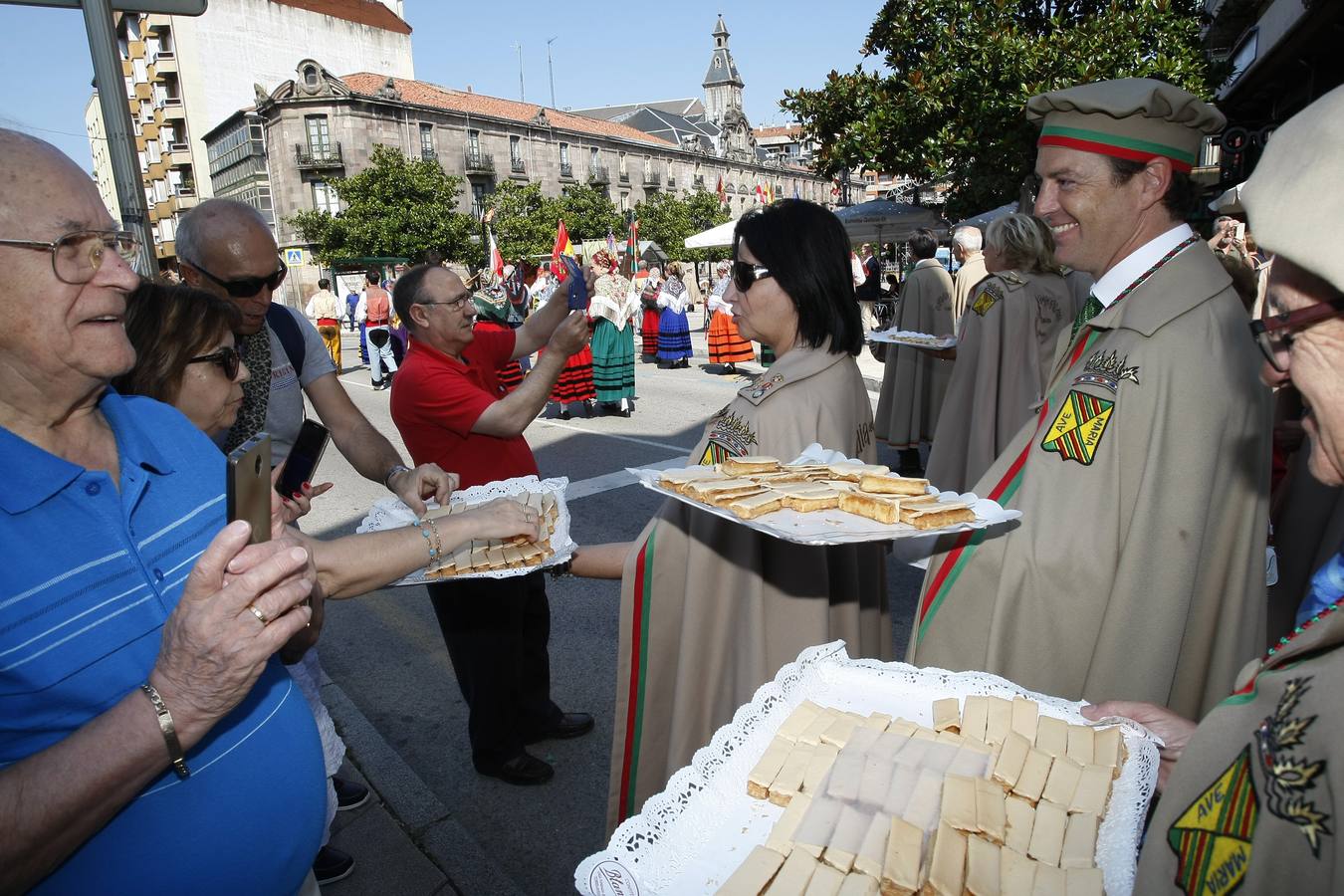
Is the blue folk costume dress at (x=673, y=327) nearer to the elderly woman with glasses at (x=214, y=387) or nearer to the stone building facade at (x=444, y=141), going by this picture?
the elderly woman with glasses at (x=214, y=387)

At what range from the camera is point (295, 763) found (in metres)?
1.63

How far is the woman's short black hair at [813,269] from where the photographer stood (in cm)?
252

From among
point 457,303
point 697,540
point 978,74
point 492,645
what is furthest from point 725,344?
point 697,540

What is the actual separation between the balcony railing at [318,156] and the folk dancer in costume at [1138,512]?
5204 centimetres

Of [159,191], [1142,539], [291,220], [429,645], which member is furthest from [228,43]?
[1142,539]

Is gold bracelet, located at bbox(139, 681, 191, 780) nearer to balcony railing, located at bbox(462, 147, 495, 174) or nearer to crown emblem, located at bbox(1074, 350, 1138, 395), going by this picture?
crown emblem, located at bbox(1074, 350, 1138, 395)

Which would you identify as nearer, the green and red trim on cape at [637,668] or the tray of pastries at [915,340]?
the green and red trim on cape at [637,668]

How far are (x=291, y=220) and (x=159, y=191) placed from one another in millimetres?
24477

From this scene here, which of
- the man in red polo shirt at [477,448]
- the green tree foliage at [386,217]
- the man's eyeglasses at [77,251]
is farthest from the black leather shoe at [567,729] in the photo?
the green tree foliage at [386,217]

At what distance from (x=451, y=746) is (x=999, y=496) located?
2.92 m

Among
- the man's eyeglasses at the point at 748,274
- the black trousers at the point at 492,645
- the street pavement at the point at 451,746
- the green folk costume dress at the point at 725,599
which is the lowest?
the street pavement at the point at 451,746

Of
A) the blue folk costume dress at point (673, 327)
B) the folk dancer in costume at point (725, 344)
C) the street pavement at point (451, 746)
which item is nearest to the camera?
the street pavement at point (451, 746)

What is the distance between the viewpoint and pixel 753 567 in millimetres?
2348

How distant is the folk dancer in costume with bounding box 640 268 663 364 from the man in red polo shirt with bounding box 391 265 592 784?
512 inches
